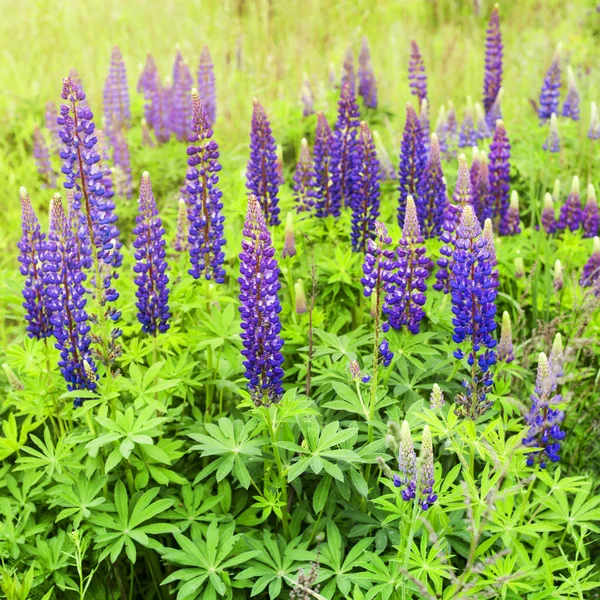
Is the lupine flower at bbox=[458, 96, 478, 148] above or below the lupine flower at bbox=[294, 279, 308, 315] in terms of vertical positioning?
above

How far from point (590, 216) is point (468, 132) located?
1.07 m

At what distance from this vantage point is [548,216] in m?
3.97

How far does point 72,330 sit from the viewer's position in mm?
2695

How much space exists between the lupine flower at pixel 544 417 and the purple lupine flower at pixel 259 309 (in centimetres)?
83

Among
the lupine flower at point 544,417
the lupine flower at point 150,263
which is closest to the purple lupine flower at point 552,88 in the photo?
the lupine flower at point 544,417

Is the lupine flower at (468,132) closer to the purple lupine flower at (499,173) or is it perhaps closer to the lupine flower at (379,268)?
the purple lupine flower at (499,173)

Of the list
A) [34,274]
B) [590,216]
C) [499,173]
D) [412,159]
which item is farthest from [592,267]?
[34,274]

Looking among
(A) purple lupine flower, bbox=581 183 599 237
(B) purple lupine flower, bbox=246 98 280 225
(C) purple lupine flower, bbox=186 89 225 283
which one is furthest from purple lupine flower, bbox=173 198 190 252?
(A) purple lupine flower, bbox=581 183 599 237

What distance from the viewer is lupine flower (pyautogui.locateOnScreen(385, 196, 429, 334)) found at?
2.87 metres

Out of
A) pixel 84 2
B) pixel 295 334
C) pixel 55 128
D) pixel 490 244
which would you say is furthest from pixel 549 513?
pixel 84 2

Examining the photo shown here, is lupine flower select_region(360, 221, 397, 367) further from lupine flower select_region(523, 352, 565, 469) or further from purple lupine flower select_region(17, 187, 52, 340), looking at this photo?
purple lupine flower select_region(17, 187, 52, 340)

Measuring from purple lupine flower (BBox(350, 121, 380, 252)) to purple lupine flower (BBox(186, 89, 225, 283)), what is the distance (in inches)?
31.7

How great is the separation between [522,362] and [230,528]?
4.86 feet

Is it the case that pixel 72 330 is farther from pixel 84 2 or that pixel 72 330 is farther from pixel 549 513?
pixel 84 2
